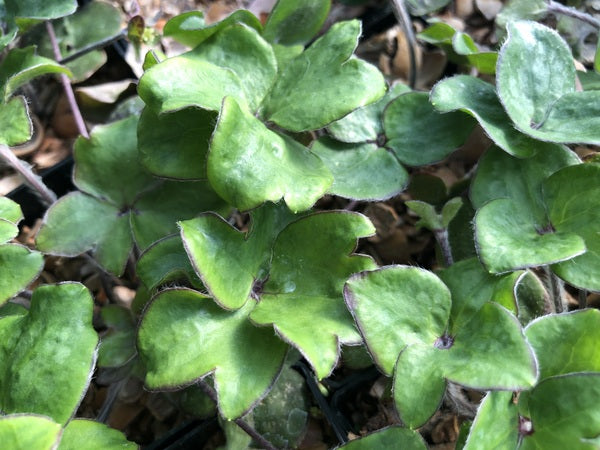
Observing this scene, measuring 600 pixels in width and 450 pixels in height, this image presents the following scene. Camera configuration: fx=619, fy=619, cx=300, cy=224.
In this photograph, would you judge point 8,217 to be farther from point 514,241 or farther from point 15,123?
point 514,241

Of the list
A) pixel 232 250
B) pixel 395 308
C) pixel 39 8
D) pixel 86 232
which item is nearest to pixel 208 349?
pixel 232 250

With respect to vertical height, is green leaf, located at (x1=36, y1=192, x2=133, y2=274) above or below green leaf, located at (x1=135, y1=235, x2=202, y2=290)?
below

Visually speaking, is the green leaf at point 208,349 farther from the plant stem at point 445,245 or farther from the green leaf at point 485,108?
the green leaf at point 485,108

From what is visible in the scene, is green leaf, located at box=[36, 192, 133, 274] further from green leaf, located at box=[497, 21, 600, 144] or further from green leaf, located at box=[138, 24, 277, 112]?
green leaf, located at box=[497, 21, 600, 144]

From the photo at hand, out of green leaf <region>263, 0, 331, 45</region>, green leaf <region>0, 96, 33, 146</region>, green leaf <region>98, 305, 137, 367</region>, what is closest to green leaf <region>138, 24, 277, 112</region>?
green leaf <region>263, 0, 331, 45</region>

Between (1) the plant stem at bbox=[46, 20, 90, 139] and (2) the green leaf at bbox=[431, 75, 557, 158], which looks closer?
(2) the green leaf at bbox=[431, 75, 557, 158]

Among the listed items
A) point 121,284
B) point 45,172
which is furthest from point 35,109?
point 121,284

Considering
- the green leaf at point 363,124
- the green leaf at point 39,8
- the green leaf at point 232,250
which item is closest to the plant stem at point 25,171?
the green leaf at point 39,8
